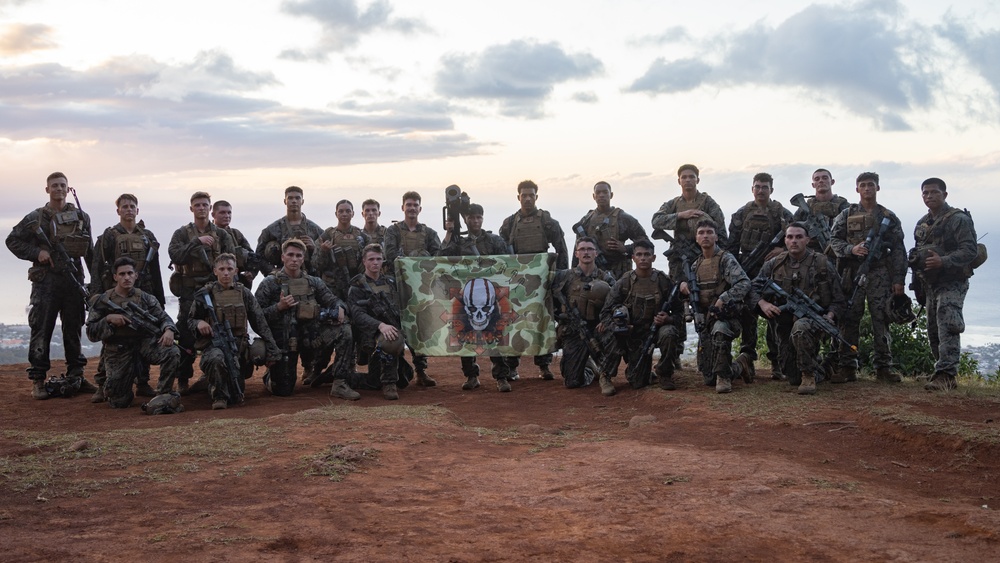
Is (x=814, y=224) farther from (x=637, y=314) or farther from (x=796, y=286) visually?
(x=637, y=314)

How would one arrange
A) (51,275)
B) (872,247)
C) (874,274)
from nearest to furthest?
(872,247), (874,274), (51,275)

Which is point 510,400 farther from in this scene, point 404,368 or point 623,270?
point 623,270

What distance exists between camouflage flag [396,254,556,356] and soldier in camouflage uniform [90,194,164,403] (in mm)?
3233

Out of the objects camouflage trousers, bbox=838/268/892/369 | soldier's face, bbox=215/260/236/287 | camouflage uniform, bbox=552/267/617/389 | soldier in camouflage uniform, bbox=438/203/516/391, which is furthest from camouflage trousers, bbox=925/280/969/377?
soldier's face, bbox=215/260/236/287

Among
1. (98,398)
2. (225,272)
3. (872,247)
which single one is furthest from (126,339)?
(872,247)

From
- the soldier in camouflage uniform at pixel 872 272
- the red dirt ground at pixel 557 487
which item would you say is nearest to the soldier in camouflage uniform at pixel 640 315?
the red dirt ground at pixel 557 487

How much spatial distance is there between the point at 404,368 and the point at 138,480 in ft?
19.3

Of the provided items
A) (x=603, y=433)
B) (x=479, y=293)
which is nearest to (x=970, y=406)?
(x=603, y=433)

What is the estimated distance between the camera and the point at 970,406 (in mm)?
9148

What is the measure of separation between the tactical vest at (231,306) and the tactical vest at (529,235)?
3.98 m

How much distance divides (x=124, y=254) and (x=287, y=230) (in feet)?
7.10

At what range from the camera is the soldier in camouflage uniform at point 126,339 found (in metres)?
10.2

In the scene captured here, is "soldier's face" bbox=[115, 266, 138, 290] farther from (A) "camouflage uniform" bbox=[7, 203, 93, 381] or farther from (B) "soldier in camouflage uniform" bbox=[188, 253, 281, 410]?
(A) "camouflage uniform" bbox=[7, 203, 93, 381]

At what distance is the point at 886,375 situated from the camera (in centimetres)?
1105
